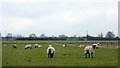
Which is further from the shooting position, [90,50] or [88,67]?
[90,50]

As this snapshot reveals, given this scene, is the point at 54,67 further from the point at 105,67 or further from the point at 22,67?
the point at 105,67

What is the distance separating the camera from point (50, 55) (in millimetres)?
30172

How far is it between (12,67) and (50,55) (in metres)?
11.2

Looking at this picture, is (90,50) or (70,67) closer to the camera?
(70,67)

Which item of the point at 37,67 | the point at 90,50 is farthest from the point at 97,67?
the point at 90,50

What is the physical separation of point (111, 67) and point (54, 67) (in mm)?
3937

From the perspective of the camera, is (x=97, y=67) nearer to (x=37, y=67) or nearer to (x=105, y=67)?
(x=105, y=67)

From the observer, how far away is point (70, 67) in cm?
1909

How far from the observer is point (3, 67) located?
19438 millimetres

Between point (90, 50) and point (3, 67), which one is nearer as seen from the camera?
point (3, 67)

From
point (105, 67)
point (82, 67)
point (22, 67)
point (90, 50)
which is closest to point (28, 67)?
point (22, 67)

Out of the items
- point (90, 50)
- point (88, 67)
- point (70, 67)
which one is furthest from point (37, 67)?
point (90, 50)

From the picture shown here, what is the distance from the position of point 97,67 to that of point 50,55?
11.7 meters

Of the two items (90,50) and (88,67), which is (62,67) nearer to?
(88,67)
